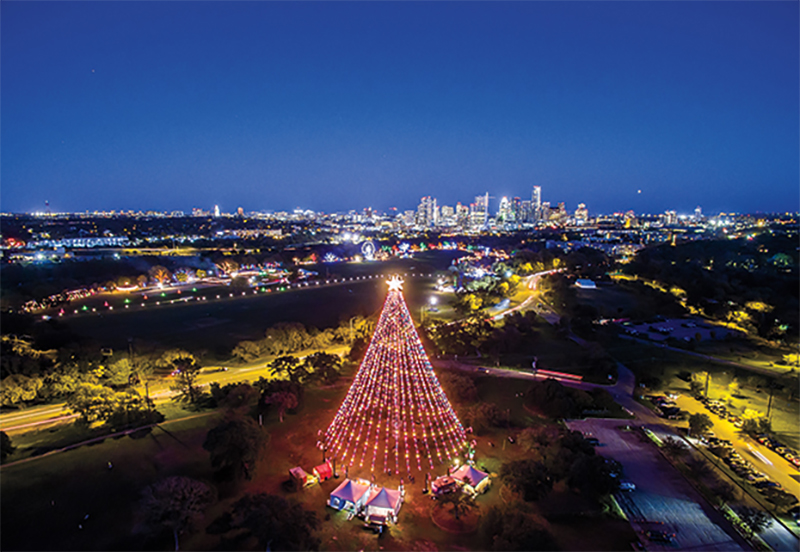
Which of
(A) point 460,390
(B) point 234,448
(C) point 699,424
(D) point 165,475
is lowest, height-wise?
(C) point 699,424

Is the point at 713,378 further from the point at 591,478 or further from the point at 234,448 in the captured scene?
the point at 234,448

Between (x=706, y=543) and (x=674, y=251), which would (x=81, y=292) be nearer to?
(x=706, y=543)

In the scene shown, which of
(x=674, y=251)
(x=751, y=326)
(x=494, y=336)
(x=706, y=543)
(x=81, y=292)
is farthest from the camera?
(x=674, y=251)

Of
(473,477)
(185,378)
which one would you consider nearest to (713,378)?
(473,477)

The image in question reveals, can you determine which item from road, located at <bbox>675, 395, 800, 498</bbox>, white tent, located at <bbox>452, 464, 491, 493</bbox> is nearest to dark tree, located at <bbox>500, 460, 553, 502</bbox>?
white tent, located at <bbox>452, 464, 491, 493</bbox>

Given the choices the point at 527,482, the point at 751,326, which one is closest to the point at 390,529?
the point at 527,482

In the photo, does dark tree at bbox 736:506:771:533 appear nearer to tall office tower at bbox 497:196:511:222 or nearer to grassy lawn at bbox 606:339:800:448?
grassy lawn at bbox 606:339:800:448

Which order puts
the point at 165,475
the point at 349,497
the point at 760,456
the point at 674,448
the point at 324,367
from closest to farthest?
the point at 349,497
the point at 165,475
the point at 674,448
the point at 760,456
the point at 324,367
